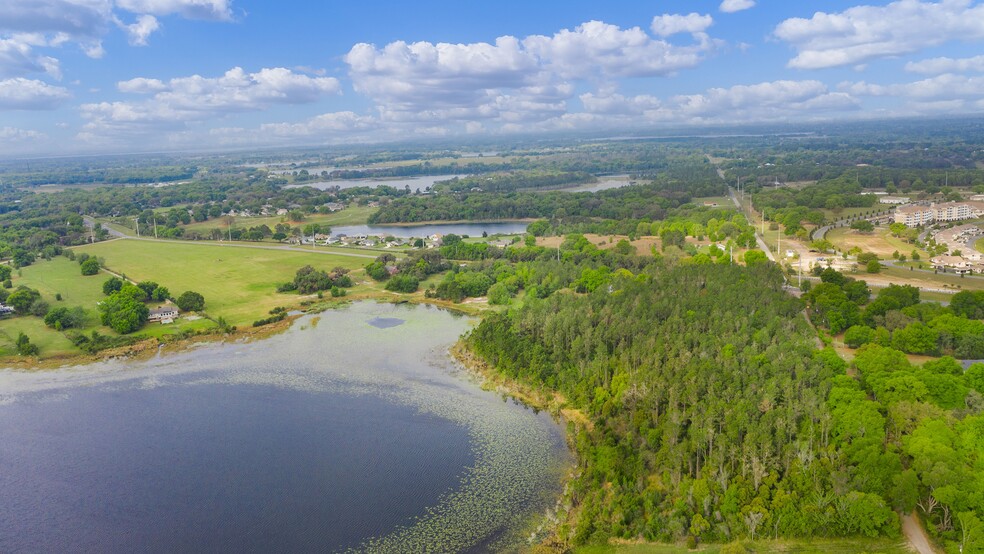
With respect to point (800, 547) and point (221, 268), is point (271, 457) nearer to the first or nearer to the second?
point (800, 547)

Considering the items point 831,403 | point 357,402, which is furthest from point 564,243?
point 831,403

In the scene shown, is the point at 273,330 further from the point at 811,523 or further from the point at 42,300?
the point at 811,523

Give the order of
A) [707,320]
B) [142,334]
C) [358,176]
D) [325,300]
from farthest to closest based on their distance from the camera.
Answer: [358,176] < [325,300] < [142,334] < [707,320]

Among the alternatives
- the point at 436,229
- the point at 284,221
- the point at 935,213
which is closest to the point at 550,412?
the point at 436,229

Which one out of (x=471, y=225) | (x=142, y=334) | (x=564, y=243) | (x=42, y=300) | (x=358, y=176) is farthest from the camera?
(x=358, y=176)

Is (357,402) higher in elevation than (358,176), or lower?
lower

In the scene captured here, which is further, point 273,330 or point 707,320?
point 273,330

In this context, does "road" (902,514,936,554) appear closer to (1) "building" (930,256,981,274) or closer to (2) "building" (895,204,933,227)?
(1) "building" (930,256,981,274)

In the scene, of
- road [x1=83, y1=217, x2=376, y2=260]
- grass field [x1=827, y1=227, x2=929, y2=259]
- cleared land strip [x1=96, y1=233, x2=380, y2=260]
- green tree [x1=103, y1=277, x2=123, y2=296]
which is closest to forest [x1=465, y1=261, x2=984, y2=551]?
grass field [x1=827, y1=227, x2=929, y2=259]
